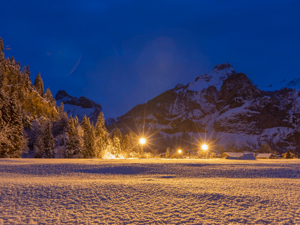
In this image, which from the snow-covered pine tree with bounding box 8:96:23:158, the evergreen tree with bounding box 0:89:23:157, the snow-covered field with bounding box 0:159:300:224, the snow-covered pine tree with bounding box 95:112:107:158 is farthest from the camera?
the snow-covered pine tree with bounding box 95:112:107:158

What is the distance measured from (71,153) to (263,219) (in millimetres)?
43721

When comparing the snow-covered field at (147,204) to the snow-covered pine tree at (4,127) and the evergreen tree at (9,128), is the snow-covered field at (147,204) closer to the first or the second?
the snow-covered pine tree at (4,127)

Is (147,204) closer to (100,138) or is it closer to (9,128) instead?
(9,128)

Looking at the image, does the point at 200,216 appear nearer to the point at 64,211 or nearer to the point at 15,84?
the point at 64,211

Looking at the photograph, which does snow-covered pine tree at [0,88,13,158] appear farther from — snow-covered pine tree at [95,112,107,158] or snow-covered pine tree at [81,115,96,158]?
snow-covered pine tree at [95,112,107,158]

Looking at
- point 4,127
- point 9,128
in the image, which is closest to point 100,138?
point 9,128

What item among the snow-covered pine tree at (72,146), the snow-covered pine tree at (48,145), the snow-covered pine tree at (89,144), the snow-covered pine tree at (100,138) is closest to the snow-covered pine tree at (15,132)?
the snow-covered pine tree at (48,145)

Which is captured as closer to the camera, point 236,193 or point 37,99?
point 236,193

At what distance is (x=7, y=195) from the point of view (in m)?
Result: 7.28

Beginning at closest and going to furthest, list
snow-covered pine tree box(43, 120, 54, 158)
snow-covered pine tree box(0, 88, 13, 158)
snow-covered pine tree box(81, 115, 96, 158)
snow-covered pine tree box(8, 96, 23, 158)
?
snow-covered pine tree box(0, 88, 13, 158) < snow-covered pine tree box(8, 96, 23, 158) < snow-covered pine tree box(43, 120, 54, 158) < snow-covered pine tree box(81, 115, 96, 158)

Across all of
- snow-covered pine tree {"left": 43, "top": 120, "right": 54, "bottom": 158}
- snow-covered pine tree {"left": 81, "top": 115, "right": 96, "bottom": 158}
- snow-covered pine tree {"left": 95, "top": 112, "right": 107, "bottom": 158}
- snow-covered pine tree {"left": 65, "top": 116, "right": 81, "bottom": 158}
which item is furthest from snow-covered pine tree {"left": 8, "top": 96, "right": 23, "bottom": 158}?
snow-covered pine tree {"left": 95, "top": 112, "right": 107, "bottom": 158}

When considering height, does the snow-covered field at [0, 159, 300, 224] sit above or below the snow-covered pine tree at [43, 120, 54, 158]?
below

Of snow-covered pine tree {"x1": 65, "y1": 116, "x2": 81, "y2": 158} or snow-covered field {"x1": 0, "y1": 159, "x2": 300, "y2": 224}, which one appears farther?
snow-covered pine tree {"x1": 65, "y1": 116, "x2": 81, "y2": 158}

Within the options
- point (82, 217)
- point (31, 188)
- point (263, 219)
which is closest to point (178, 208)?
point (263, 219)
